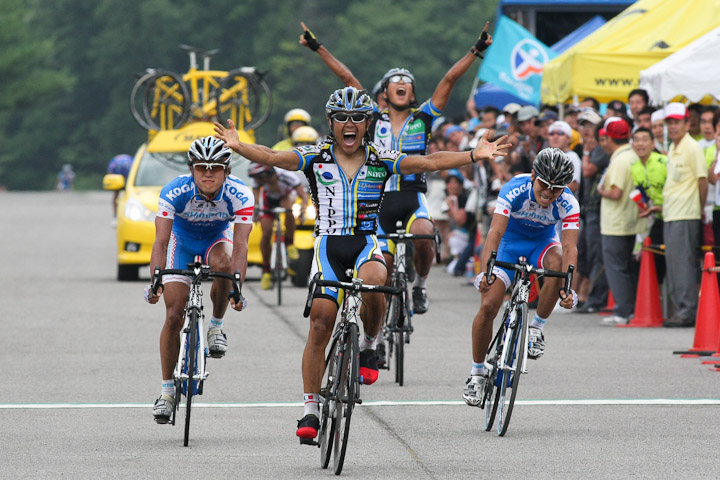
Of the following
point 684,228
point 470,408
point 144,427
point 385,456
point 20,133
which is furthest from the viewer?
point 20,133

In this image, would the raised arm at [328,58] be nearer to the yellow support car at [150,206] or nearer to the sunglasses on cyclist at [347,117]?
the sunglasses on cyclist at [347,117]

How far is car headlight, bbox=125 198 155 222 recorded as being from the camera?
22719mm

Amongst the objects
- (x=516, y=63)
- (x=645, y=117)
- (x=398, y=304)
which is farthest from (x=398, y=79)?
(x=516, y=63)

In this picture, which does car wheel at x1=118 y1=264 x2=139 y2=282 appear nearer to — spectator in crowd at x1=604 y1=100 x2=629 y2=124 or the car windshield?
the car windshield

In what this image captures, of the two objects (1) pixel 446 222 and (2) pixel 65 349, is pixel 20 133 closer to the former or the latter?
(1) pixel 446 222

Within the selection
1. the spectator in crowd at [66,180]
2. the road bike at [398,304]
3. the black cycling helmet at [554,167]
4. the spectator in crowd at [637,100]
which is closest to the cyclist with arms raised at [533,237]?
the black cycling helmet at [554,167]

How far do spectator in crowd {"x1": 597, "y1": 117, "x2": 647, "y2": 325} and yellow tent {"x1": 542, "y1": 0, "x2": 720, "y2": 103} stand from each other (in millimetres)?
2263

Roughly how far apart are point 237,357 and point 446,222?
40.6ft

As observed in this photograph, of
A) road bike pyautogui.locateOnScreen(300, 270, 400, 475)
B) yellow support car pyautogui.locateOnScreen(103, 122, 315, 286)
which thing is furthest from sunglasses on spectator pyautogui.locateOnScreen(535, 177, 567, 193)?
yellow support car pyautogui.locateOnScreen(103, 122, 315, 286)

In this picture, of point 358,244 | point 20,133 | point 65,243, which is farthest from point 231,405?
point 20,133

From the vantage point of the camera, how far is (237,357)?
14039mm

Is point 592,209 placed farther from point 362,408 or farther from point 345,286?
point 345,286

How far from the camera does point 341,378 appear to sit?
8539 mm

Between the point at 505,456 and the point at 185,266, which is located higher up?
A: the point at 185,266
